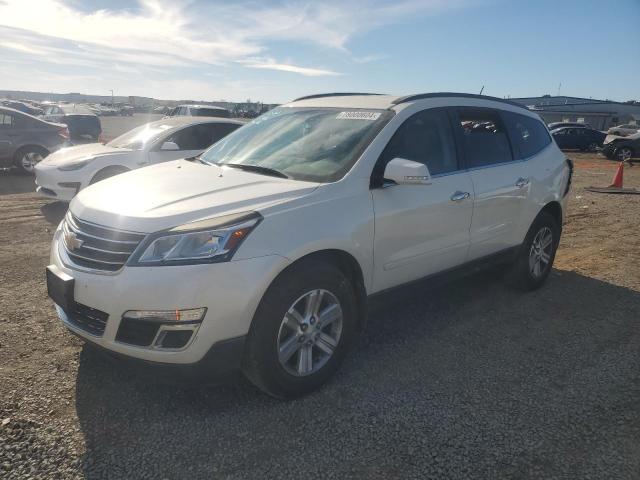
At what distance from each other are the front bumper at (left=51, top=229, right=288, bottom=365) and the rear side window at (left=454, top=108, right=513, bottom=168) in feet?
7.18

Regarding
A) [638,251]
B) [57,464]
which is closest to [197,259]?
[57,464]

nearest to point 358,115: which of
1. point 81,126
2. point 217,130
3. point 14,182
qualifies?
point 217,130

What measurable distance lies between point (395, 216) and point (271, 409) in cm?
146

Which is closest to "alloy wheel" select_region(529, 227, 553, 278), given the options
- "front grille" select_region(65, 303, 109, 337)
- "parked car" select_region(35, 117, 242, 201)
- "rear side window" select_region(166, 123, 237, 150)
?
"front grille" select_region(65, 303, 109, 337)

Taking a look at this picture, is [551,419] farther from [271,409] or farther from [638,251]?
[638,251]

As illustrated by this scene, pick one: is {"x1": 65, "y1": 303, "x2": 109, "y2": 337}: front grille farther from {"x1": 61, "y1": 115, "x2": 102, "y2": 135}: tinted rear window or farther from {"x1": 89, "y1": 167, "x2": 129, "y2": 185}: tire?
{"x1": 61, "y1": 115, "x2": 102, "y2": 135}: tinted rear window

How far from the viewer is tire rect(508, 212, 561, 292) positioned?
4.99 meters

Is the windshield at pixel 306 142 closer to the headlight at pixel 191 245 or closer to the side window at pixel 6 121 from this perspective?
the headlight at pixel 191 245

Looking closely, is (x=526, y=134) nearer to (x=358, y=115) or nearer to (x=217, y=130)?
(x=358, y=115)

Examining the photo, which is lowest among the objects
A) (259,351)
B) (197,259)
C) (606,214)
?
(606,214)

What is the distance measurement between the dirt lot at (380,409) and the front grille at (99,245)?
83 cm

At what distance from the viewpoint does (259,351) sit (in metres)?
2.80

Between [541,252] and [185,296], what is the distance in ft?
12.9

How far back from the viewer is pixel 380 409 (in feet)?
9.88
